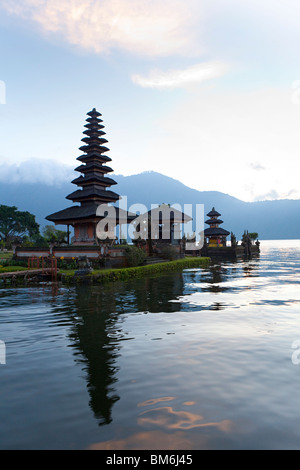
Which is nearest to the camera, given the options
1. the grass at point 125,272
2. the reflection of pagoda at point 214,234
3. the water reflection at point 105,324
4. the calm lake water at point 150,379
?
the calm lake water at point 150,379

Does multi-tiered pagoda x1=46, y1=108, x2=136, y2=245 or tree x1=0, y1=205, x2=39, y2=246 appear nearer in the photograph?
multi-tiered pagoda x1=46, y1=108, x2=136, y2=245

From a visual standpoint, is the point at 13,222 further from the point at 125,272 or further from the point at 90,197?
the point at 125,272

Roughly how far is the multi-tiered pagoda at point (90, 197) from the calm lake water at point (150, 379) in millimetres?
24618

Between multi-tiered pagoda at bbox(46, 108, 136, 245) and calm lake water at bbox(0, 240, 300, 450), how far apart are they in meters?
24.6

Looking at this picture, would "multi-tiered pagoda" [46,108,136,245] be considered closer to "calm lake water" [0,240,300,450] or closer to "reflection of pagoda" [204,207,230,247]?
"calm lake water" [0,240,300,450]

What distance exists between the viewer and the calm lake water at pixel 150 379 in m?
5.12

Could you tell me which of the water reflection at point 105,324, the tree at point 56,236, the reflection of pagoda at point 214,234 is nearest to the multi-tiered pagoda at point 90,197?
the tree at point 56,236

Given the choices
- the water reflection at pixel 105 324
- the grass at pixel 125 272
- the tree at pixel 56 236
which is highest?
the tree at pixel 56 236

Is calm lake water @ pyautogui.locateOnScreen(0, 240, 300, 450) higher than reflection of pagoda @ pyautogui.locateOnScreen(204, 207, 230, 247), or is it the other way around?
reflection of pagoda @ pyautogui.locateOnScreen(204, 207, 230, 247)

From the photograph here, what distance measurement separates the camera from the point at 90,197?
40.5 meters

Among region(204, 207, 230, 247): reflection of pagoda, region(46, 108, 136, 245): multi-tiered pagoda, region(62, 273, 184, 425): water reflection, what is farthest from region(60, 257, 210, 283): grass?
region(204, 207, 230, 247): reflection of pagoda

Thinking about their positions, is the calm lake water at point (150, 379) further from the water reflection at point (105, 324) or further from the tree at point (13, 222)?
the tree at point (13, 222)

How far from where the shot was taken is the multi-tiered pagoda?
127 ft
